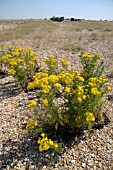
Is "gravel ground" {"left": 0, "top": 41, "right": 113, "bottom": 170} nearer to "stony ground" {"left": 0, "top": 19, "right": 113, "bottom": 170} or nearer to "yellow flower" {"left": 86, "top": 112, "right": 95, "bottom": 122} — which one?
"stony ground" {"left": 0, "top": 19, "right": 113, "bottom": 170}

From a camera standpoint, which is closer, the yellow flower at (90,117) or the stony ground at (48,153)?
the yellow flower at (90,117)

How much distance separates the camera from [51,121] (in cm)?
423

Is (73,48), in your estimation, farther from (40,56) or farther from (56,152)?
(56,152)

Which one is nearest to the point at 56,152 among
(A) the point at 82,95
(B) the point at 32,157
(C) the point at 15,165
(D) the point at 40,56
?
(B) the point at 32,157

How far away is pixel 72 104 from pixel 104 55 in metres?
7.01

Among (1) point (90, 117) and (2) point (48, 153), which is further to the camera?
(2) point (48, 153)

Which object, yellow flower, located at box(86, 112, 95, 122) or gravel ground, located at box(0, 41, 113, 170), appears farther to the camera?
gravel ground, located at box(0, 41, 113, 170)

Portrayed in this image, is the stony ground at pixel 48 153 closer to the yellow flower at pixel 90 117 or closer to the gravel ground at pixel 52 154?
the gravel ground at pixel 52 154

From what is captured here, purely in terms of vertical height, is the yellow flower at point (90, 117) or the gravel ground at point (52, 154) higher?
the yellow flower at point (90, 117)

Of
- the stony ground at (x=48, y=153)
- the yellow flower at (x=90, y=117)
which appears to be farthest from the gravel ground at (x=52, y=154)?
the yellow flower at (x=90, y=117)

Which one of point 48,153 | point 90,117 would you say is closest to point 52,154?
point 48,153

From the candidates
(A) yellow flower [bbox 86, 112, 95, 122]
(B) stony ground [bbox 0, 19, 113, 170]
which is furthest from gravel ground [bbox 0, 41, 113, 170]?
(A) yellow flower [bbox 86, 112, 95, 122]

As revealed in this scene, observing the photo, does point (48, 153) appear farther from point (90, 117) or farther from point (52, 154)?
point (90, 117)

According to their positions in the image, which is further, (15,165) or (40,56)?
(40,56)
